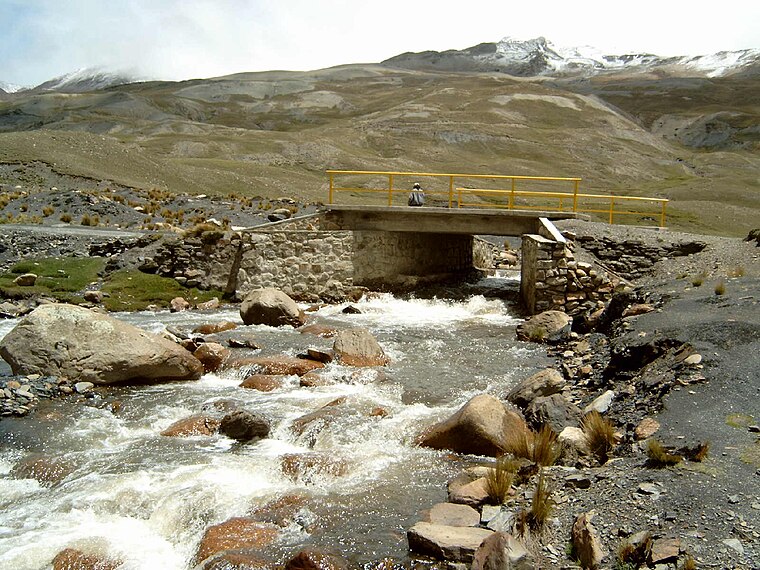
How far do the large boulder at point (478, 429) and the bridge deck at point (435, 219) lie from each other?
15179 millimetres

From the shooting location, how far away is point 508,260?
36.5m

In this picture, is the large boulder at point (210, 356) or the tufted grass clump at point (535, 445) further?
the large boulder at point (210, 356)

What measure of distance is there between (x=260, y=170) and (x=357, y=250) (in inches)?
1474

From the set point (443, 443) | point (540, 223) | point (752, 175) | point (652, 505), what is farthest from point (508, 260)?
point (752, 175)

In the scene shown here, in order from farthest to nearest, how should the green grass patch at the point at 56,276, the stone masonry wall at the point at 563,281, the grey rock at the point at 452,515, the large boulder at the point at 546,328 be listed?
the stone masonry wall at the point at 563,281 → the green grass patch at the point at 56,276 → the large boulder at the point at 546,328 → the grey rock at the point at 452,515

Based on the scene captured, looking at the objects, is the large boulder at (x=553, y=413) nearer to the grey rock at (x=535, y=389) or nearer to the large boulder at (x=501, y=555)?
the grey rock at (x=535, y=389)

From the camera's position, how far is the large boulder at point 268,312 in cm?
2029

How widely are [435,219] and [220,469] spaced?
17654 mm

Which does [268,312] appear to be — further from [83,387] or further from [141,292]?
[83,387]

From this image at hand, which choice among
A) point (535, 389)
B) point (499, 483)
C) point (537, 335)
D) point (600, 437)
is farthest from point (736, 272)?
point (499, 483)

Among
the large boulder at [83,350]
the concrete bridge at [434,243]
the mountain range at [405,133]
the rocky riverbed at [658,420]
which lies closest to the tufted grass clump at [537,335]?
the rocky riverbed at [658,420]

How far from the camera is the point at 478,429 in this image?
1067cm

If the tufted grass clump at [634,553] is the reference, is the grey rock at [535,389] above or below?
below

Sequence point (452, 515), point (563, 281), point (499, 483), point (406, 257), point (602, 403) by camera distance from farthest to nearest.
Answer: point (406, 257) < point (563, 281) < point (602, 403) < point (499, 483) < point (452, 515)
